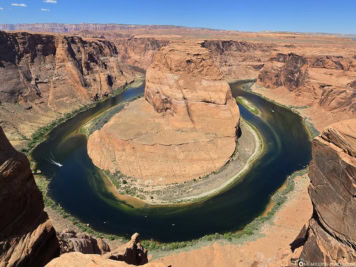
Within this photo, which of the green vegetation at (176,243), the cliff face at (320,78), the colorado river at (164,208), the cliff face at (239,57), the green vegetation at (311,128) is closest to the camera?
the green vegetation at (176,243)

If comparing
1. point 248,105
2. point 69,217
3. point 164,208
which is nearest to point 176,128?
point 164,208

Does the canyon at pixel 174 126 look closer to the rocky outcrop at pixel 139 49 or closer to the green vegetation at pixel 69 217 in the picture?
the green vegetation at pixel 69 217

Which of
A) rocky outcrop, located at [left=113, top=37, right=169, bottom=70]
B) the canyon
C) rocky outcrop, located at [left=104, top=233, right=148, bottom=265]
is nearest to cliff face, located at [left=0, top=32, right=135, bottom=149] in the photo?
the canyon

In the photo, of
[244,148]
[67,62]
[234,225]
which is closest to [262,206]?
[234,225]

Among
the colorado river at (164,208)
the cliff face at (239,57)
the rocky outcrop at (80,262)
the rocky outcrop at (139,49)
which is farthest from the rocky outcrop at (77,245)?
the rocky outcrop at (139,49)

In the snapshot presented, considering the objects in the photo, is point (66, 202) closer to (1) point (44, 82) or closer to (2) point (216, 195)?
(2) point (216, 195)

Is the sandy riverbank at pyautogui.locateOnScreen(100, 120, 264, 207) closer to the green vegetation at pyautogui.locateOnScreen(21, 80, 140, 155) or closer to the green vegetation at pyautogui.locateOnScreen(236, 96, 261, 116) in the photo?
the green vegetation at pyautogui.locateOnScreen(21, 80, 140, 155)

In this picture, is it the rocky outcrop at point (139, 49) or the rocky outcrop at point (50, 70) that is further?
the rocky outcrop at point (139, 49)
